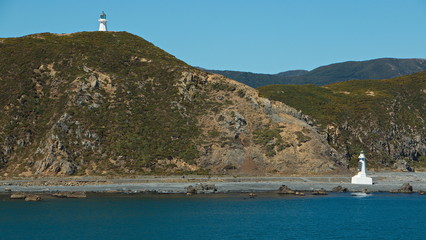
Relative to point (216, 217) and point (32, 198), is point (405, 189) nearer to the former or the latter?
point (216, 217)

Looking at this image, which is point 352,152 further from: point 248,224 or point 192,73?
point 248,224

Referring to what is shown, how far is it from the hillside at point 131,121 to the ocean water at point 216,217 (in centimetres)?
2260

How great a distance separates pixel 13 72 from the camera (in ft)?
418

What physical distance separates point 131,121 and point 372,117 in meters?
72.1

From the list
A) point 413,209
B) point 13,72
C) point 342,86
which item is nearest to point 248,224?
point 413,209

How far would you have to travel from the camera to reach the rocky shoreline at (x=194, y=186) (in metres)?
90.1

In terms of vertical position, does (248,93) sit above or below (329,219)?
above

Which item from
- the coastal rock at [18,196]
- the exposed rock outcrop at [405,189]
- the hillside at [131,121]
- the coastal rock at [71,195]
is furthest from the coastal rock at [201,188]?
the exposed rock outcrop at [405,189]

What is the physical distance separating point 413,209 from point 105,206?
1654 inches

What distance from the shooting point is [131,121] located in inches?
4584

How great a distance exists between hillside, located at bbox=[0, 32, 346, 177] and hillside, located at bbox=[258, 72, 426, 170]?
1049 inches

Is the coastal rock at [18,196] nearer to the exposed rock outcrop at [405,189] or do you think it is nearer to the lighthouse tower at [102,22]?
the exposed rock outcrop at [405,189]

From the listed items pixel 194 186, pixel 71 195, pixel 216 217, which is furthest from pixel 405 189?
pixel 71 195

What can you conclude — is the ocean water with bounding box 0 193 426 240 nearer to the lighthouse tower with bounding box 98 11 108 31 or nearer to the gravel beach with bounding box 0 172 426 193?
the gravel beach with bounding box 0 172 426 193
